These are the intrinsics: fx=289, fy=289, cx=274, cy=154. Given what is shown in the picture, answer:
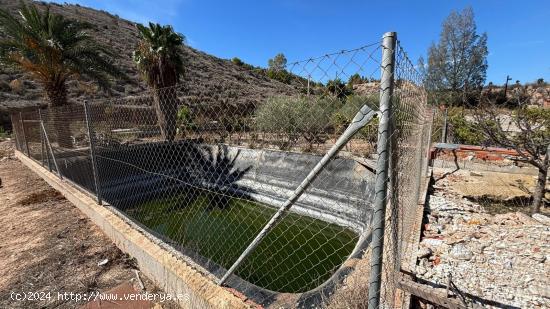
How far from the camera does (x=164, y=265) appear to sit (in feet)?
Answer: 8.56

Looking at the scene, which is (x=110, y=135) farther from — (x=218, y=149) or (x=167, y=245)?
(x=218, y=149)

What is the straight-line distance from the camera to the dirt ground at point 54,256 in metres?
2.78

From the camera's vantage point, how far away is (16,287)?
9.26ft

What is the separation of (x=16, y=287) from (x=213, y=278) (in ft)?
6.89

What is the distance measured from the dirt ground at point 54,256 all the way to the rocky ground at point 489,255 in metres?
2.70

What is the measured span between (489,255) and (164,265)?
11.2ft

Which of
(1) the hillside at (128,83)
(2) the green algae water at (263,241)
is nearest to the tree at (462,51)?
(1) the hillside at (128,83)

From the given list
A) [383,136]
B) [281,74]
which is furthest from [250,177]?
[383,136]

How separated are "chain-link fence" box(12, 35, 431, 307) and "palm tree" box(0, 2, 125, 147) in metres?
3.14

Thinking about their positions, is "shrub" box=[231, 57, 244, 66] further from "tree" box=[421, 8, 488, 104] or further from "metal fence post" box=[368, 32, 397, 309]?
"metal fence post" box=[368, 32, 397, 309]

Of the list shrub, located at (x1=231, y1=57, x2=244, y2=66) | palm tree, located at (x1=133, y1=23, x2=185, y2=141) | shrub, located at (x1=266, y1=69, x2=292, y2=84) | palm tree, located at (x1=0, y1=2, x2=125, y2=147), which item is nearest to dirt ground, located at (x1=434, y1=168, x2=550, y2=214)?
shrub, located at (x1=266, y1=69, x2=292, y2=84)

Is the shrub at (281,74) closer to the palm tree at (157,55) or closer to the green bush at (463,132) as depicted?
the green bush at (463,132)

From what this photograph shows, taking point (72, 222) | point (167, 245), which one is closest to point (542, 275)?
point (167, 245)

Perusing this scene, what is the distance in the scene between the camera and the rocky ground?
2566 millimetres
